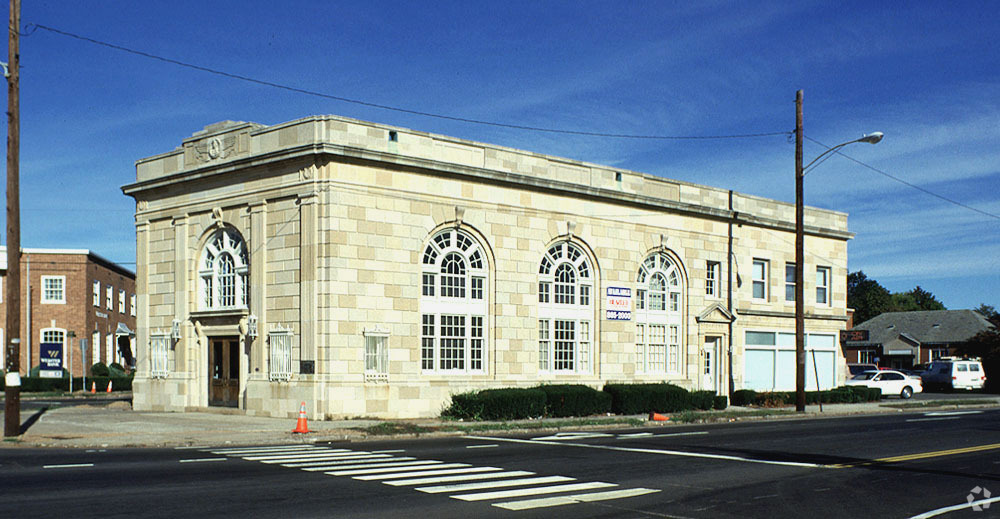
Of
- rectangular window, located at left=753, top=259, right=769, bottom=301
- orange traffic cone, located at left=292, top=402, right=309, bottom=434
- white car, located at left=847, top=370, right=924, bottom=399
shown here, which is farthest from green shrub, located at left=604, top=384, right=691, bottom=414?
white car, located at left=847, top=370, right=924, bottom=399

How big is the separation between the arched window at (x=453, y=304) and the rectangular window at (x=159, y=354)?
28.6 feet

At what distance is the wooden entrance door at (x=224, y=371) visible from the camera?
2923cm

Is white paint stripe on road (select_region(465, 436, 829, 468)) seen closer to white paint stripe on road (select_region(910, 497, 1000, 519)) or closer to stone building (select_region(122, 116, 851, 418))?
white paint stripe on road (select_region(910, 497, 1000, 519))

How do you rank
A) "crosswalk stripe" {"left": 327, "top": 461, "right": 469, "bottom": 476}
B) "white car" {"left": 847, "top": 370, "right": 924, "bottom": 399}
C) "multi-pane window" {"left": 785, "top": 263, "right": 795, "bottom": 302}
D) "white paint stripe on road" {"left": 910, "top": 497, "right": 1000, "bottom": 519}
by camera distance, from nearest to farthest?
"white paint stripe on road" {"left": 910, "top": 497, "right": 1000, "bottom": 519}, "crosswalk stripe" {"left": 327, "top": 461, "right": 469, "bottom": 476}, "multi-pane window" {"left": 785, "top": 263, "right": 795, "bottom": 302}, "white car" {"left": 847, "top": 370, "right": 924, "bottom": 399}

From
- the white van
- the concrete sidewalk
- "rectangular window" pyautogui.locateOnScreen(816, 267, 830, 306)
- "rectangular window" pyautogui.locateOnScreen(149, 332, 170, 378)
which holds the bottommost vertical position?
the white van

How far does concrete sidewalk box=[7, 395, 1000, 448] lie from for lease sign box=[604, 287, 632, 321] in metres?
5.62

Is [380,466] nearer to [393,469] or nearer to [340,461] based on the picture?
[393,469]

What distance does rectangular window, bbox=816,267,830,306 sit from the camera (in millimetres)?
44438

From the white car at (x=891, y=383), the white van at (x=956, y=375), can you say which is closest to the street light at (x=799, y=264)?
the white car at (x=891, y=383)

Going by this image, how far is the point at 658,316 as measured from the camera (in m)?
36.7

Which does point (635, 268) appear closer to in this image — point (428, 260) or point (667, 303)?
point (667, 303)

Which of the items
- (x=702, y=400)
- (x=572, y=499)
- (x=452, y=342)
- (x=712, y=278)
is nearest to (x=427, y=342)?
(x=452, y=342)

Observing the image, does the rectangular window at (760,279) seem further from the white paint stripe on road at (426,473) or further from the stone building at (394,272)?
the white paint stripe on road at (426,473)

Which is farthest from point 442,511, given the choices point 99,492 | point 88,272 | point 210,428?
point 88,272
